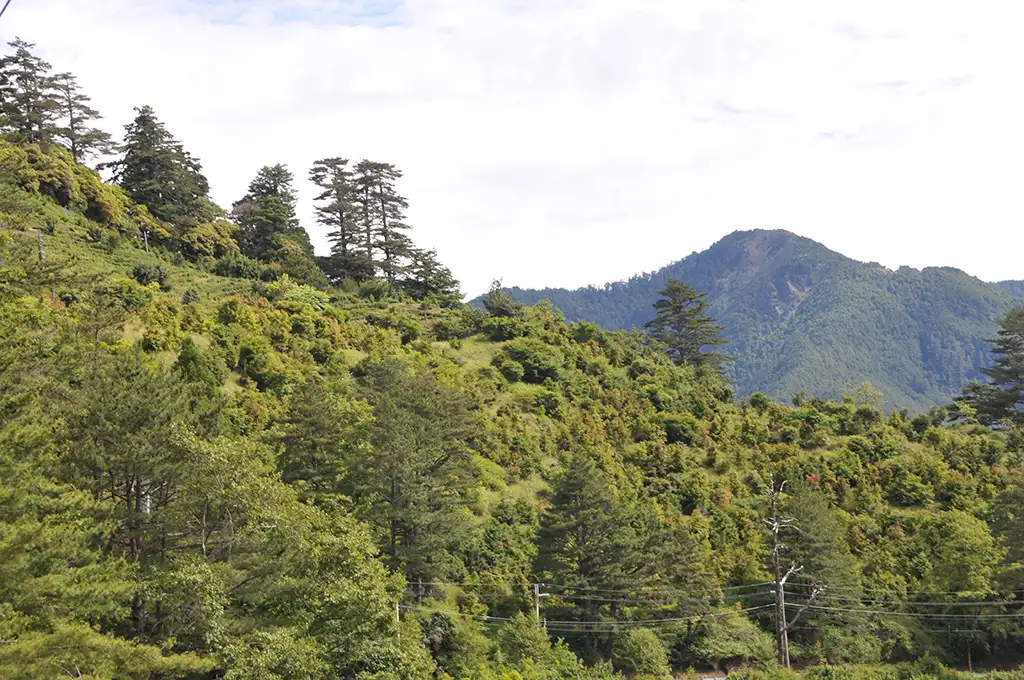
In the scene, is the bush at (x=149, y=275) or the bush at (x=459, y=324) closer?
the bush at (x=149, y=275)

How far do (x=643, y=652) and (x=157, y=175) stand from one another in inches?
2237

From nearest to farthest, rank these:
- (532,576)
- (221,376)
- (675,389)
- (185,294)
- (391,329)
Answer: (532,576) < (221,376) < (185,294) < (391,329) < (675,389)

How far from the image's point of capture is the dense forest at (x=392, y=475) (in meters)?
19.9

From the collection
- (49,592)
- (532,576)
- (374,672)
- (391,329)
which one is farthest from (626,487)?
(49,592)

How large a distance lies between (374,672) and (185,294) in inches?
1460

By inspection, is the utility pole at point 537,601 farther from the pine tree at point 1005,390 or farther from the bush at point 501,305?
the pine tree at point 1005,390

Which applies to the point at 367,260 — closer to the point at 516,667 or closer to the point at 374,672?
the point at 516,667

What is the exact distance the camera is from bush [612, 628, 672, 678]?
110 feet

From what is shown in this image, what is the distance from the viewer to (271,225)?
68625mm

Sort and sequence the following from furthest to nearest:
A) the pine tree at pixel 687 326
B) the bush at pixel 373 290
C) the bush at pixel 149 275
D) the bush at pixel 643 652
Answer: the pine tree at pixel 687 326 < the bush at pixel 373 290 < the bush at pixel 149 275 < the bush at pixel 643 652

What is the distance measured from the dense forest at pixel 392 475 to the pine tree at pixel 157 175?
0.21 metres

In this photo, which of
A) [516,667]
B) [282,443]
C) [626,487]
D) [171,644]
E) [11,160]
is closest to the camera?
[171,644]

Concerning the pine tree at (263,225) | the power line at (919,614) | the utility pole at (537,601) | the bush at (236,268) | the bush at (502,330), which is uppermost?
the pine tree at (263,225)

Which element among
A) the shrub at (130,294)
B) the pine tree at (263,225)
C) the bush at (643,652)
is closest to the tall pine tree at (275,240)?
the pine tree at (263,225)
